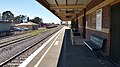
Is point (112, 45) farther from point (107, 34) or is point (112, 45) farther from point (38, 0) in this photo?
point (38, 0)

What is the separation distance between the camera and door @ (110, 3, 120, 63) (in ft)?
28.7

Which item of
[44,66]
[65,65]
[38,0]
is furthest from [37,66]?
[38,0]

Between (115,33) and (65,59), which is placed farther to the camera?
(65,59)

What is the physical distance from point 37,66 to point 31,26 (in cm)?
6979

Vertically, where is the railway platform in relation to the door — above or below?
below

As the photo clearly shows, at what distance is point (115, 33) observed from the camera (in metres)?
9.09

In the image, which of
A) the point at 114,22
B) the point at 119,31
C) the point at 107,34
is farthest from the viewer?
the point at 107,34

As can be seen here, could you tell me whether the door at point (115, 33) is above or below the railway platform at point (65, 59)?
above

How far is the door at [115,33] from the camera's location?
28.7ft

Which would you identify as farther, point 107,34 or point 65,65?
point 107,34

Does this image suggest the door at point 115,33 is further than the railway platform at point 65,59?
No

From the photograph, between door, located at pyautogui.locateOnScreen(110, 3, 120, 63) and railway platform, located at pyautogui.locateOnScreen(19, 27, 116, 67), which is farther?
railway platform, located at pyautogui.locateOnScreen(19, 27, 116, 67)

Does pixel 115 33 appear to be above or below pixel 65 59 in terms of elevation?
above

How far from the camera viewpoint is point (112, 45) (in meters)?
9.28
